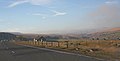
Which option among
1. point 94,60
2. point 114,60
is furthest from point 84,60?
point 114,60

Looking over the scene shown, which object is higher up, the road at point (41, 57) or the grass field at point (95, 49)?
the grass field at point (95, 49)

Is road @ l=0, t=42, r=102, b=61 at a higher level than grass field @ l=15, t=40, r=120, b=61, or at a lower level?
lower

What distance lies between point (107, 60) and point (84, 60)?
4.63 ft

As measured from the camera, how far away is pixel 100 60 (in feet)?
62.4

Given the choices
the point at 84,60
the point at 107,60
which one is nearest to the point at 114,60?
the point at 107,60

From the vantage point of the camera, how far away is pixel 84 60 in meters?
19.2

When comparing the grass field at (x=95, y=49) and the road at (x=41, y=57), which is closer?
the road at (x=41, y=57)

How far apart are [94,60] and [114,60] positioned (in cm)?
130

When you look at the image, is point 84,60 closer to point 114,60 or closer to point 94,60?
point 94,60

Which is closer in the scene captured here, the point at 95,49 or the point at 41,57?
the point at 41,57

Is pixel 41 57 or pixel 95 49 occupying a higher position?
pixel 95 49

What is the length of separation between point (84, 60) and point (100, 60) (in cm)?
99

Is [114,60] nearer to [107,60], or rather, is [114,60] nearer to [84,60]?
[107,60]

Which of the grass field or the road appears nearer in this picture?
the road
